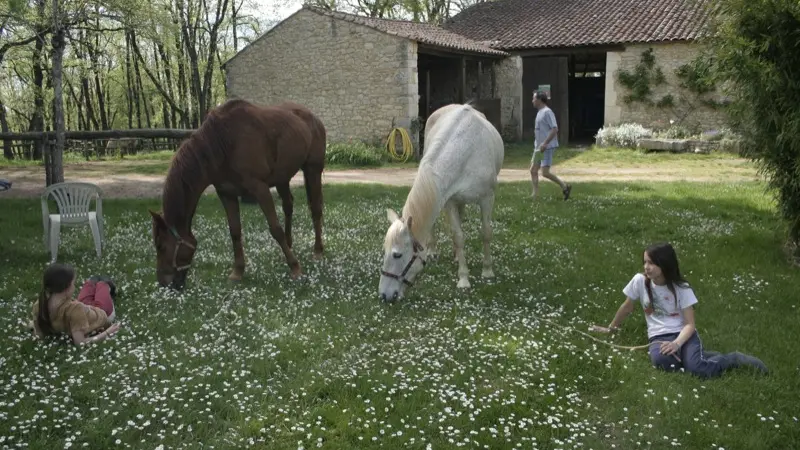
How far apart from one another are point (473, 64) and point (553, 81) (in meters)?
3.65

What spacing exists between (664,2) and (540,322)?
24.4 metres

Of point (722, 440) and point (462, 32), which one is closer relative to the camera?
point (722, 440)

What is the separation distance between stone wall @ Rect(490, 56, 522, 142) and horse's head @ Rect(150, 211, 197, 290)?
849 inches

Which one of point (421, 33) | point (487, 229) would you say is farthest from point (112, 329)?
point (421, 33)

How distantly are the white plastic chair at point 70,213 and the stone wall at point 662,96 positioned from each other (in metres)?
20.6

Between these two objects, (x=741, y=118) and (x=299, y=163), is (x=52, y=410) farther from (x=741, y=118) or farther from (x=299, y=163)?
(x=741, y=118)

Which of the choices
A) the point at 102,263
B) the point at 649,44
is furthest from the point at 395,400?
the point at 649,44

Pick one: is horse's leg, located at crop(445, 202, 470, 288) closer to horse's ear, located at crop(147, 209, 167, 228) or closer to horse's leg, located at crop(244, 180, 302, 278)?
horse's leg, located at crop(244, 180, 302, 278)

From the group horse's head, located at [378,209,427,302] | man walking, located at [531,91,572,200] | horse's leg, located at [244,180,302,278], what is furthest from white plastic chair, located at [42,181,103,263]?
man walking, located at [531,91,572,200]

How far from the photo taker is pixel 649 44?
22781mm

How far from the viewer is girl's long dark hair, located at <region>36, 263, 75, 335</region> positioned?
15.9ft

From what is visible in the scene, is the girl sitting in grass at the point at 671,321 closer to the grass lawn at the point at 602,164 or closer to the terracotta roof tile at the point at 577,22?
the grass lawn at the point at 602,164

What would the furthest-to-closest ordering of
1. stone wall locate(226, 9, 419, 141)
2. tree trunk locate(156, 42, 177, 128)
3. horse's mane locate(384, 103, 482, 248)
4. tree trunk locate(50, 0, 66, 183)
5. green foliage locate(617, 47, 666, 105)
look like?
tree trunk locate(156, 42, 177, 128) → green foliage locate(617, 47, 666, 105) → stone wall locate(226, 9, 419, 141) → tree trunk locate(50, 0, 66, 183) → horse's mane locate(384, 103, 482, 248)

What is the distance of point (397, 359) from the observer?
463 cm
